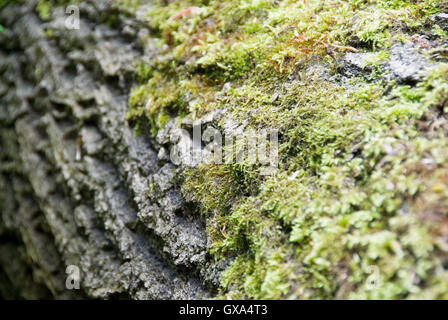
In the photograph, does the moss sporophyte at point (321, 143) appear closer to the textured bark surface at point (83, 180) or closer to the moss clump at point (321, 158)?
the moss clump at point (321, 158)

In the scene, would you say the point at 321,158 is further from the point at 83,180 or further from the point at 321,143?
the point at 83,180

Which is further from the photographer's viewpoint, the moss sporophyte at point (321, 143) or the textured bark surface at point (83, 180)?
the textured bark surface at point (83, 180)

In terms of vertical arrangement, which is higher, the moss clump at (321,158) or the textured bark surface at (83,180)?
the moss clump at (321,158)

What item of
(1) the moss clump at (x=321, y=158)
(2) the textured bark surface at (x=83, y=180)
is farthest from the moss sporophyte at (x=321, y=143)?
(2) the textured bark surface at (x=83, y=180)

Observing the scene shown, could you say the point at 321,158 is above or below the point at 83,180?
above

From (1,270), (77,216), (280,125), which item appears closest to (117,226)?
(77,216)

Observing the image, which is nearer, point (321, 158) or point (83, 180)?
point (321, 158)

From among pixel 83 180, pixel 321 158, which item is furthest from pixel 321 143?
pixel 83 180
